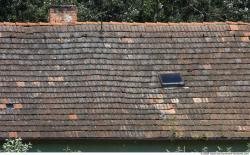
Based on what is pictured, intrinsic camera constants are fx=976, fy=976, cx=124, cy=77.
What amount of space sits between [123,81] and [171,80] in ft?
3.99

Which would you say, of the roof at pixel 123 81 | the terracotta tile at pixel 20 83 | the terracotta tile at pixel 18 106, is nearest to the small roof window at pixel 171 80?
the roof at pixel 123 81

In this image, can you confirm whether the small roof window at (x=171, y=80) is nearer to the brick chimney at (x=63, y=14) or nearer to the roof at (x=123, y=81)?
the roof at (x=123, y=81)

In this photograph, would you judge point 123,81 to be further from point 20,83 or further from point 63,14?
point 63,14

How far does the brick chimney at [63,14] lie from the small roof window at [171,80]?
10.4 ft

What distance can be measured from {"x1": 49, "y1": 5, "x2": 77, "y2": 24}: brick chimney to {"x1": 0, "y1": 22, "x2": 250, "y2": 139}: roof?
0.36 metres

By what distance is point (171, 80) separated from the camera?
24.5 meters

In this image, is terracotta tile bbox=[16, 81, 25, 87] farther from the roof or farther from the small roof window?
the small roof window

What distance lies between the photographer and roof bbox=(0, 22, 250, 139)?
23.0 m

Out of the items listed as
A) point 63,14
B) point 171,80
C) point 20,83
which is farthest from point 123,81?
point 63,14

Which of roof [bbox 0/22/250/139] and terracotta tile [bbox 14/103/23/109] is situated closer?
roof [bbox 0/22/250/139]

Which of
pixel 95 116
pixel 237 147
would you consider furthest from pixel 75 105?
pixel 237 147

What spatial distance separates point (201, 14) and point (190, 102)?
1390 cm

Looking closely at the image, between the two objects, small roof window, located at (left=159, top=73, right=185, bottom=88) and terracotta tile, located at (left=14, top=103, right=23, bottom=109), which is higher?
small roof window, located at (left=159, top=73, right=185, bottom=88)

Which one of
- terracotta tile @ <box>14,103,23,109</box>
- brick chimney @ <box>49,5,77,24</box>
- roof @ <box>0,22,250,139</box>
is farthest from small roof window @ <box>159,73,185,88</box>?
terracotta tile @ <box>14,103,23,109</box>
